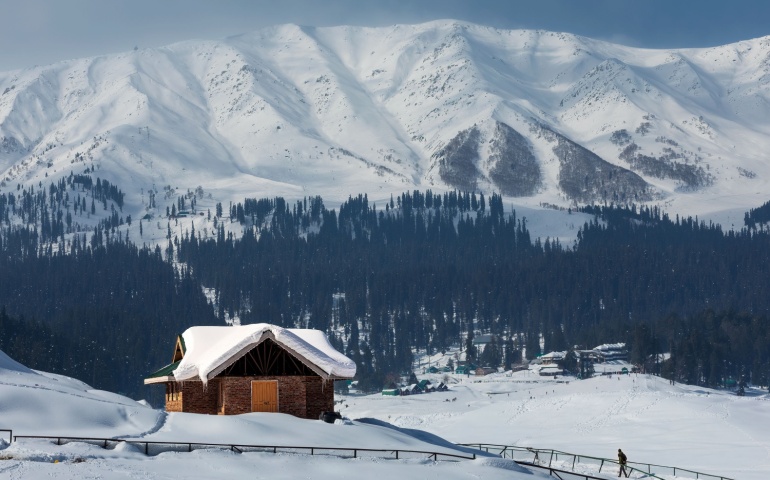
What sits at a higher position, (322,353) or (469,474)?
(322,353)

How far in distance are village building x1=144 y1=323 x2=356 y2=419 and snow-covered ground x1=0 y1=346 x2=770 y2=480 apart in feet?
8.62

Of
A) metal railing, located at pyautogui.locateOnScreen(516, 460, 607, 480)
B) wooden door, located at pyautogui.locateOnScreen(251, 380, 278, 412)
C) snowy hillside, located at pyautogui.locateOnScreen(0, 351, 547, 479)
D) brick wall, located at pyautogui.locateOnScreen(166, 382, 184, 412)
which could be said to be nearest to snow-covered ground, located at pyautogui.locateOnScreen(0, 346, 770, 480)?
snowy hillside, located at pyautogui.locateOnScreen(0, 351, 547, 479)

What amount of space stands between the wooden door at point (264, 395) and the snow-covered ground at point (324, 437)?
233cm

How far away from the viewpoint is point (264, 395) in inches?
2265

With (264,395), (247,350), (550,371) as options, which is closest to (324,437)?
(264,395)

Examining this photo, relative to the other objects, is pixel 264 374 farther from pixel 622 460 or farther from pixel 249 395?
pixel 622 460

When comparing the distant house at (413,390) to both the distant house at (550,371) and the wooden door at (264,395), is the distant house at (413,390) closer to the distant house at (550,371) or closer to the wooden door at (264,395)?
the distant house at (550,371)

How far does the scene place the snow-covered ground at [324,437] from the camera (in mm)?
40906

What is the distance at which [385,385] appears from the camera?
198m

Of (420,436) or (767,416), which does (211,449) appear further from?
(767,416)

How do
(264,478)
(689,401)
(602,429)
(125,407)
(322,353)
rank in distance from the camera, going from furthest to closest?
1. (689,401)
2. (602,429)
3. (322,353)
4. (125,407)
5. (264,478)

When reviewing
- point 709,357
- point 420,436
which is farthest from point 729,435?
point 709,357

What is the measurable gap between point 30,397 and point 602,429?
240 feet

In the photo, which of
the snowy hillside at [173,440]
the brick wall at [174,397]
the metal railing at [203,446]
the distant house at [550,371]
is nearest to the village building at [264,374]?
the brick wall at [174,397]
